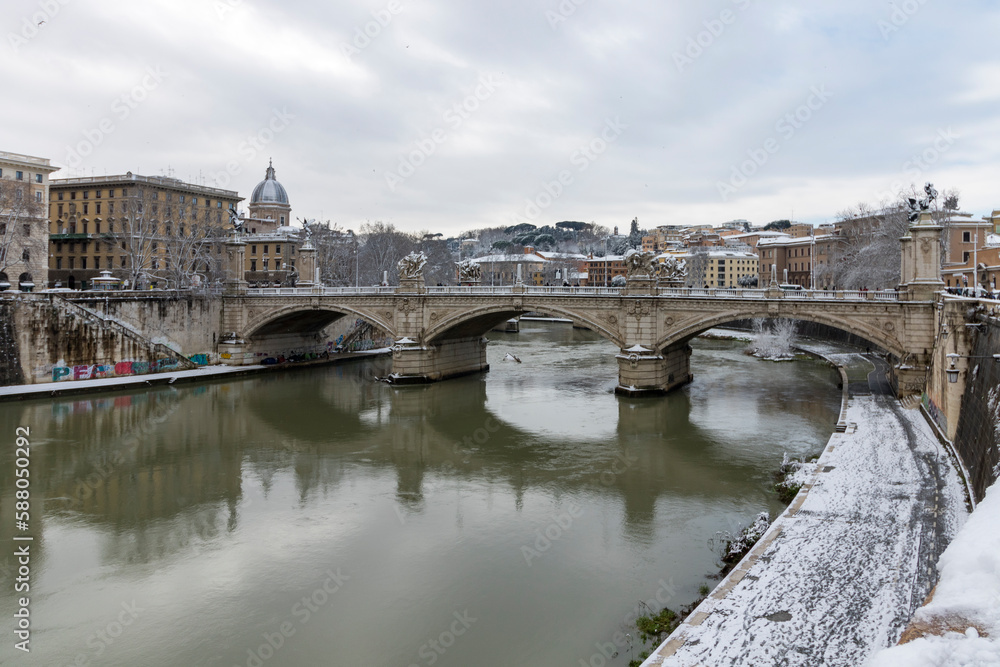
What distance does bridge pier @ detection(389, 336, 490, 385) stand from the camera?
36.4 metres

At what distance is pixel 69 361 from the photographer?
33438 mm

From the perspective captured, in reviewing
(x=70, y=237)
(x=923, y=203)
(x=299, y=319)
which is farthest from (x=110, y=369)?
(x=923, y=203)

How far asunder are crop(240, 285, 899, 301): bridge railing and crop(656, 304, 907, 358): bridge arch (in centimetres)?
64

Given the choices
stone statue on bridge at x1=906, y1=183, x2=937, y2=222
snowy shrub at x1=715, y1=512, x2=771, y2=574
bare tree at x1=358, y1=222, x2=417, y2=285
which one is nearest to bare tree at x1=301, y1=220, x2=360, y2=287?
bare tree at x1=358, y1=222, x2=417, y2=285

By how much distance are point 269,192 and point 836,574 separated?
75.9m

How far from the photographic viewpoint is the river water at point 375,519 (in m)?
11.0

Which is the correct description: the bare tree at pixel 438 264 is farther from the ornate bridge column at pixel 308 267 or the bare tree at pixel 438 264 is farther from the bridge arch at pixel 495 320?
the bridge arch at pixel 495 320

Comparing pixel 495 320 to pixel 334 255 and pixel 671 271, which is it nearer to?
pixel 671 271

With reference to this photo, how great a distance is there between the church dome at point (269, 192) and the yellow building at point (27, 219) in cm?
2643

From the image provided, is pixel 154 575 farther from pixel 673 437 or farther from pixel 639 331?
pixel 639 331

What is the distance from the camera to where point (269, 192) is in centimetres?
7756

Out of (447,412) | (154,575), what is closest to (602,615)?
(154,575)

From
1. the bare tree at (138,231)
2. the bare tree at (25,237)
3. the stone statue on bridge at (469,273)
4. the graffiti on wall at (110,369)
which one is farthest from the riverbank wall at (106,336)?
the bare tree at (25,237)

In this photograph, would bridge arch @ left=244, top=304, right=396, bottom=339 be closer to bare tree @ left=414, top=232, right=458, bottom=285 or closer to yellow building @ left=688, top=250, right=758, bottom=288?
bare tree @ left=414, top=232, right=458, bottom=285
